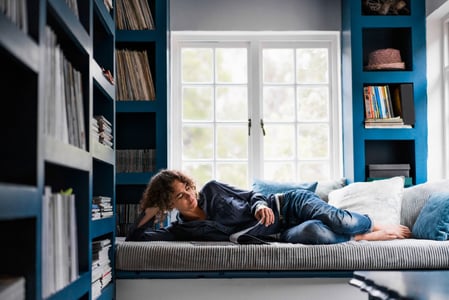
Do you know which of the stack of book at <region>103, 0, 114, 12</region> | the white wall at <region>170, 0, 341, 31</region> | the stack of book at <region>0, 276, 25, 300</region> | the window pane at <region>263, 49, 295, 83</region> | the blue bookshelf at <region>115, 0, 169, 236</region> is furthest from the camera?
the window pane at <region>263, 49, 295, 83</region>

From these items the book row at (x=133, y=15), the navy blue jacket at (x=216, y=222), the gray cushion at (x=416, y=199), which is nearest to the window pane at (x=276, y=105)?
the book row at (x=133, y=15)

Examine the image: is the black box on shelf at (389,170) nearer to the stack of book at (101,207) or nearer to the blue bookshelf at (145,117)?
the blue bookshelf at (145,117)

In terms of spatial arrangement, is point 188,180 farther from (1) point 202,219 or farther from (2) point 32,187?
(2) point 32,187

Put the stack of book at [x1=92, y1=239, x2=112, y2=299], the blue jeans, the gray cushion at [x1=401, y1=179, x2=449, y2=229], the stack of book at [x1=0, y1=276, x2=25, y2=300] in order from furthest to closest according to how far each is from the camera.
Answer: the gray cushion at [x1=401, y1=179, x2=449, y2=229], the blue jeans, the stack of book at [x1=92, y1=239, x2=112, y2=299], the stack of book at [x1=0, y1=276, x2=25, y2=300]

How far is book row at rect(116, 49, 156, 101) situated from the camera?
4.45m

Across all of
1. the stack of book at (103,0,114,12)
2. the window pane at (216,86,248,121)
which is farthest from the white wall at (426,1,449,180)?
the stack of book at (103,0,114,12)

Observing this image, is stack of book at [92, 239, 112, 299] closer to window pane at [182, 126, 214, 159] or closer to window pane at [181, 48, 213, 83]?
window pane at [182, 126, 214, 159]

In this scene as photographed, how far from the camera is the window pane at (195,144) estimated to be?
4.79 metres

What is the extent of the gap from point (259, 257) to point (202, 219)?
1.85 feet

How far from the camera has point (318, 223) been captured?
3.37 m

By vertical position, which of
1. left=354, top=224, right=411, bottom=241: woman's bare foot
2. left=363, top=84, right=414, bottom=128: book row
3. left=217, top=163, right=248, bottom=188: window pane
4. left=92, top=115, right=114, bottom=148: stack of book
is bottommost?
left=354, top=224, right=411, bottom=241: woman's bare foot

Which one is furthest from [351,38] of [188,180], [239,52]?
[188,180]

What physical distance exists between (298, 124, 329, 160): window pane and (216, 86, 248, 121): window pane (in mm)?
427

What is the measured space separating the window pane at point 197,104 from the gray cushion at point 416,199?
1.54 m
